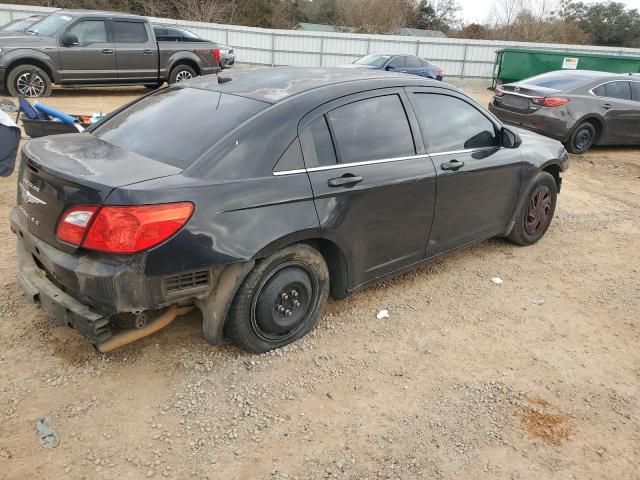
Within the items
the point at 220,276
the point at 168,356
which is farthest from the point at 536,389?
the point at 168,356

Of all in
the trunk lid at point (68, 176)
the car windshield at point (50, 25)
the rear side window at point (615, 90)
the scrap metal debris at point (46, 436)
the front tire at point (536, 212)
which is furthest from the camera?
the car windshield at point (50, 25)

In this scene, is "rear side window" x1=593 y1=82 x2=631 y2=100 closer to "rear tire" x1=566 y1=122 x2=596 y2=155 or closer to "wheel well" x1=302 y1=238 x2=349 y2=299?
"rear tire" x1=566 y1=122 x2=596 y2=155

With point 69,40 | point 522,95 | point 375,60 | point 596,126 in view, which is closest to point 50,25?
point 69,40

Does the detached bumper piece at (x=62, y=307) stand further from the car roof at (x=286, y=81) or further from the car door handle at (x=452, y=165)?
the car door handle at (x=452, y=165)

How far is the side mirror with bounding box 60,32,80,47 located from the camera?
10.7 metres

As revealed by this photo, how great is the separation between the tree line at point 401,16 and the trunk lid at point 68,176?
3229cm

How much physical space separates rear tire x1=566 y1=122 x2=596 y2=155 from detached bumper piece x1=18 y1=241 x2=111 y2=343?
930 cm

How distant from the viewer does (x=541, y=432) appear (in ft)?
9.01

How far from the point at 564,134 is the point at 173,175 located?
338 inches

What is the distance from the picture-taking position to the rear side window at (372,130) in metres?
3.26

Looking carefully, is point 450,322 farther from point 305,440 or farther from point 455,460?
point 305,440

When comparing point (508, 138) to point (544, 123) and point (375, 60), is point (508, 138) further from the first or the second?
point (375, 60)

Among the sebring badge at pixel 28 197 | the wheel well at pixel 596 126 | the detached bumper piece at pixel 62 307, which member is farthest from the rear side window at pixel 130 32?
the detached bumper piece at pixel 62 307

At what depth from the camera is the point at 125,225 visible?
2479 millimetres
